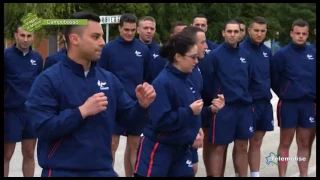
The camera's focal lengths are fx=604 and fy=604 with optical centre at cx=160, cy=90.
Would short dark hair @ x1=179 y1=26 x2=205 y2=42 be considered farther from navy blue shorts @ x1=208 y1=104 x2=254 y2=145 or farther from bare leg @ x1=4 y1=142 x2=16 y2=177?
bare leg @ x1=4 y1=142 x2=16 y2=177

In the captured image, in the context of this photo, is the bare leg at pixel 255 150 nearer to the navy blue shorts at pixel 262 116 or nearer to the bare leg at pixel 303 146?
the navy blue shorts at pixel 262 116

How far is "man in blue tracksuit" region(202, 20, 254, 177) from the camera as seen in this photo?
7.33 meters

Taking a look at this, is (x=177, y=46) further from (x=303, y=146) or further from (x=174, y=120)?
(x=303, y=146)

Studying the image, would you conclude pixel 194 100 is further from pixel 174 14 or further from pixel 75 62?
pixel 174 14

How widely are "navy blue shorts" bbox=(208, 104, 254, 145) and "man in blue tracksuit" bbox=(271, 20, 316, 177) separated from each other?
2.30 feet

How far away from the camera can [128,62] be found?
768cm

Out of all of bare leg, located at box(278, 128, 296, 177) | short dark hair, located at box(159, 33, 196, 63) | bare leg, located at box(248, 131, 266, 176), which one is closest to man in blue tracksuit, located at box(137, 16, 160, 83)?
bare leg, located at box(248, 131, 266, 176)

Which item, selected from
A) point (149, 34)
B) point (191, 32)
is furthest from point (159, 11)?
point (191, 32)

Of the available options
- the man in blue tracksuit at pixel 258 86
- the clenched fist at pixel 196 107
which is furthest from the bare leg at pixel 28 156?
the clenched fist at pixel 196 107

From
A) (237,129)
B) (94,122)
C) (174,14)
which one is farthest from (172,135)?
(174,14)

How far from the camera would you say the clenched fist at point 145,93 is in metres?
4.18

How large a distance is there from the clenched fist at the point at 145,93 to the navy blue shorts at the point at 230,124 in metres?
3.21

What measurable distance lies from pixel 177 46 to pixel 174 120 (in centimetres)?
70

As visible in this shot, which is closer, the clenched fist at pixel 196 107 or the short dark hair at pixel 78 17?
the short dark hair at pixel 78 17
